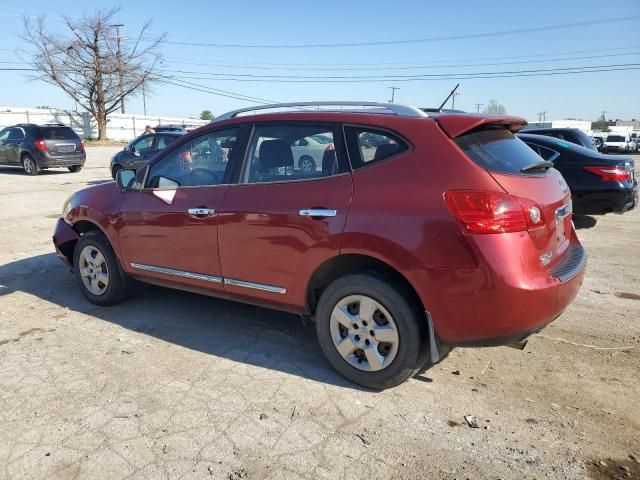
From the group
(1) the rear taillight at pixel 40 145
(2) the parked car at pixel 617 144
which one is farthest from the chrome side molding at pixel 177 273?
(2) the parked car at pixel 617 144

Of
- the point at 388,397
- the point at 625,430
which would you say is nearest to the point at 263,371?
the point at 388,397

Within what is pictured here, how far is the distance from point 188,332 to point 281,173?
163 centimetres

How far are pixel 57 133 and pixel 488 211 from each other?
18799mm

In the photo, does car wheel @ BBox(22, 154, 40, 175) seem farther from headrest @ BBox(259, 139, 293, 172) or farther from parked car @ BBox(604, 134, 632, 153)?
parked car @ BBox(604, 134, 632, 153)

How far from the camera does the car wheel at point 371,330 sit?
10.2 ft

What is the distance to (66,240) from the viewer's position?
5.14m

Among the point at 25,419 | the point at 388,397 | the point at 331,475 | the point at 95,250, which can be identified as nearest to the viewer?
the point at 331,475

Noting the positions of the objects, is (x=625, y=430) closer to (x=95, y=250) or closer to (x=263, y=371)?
(x=263, y=371)

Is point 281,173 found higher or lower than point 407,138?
lower

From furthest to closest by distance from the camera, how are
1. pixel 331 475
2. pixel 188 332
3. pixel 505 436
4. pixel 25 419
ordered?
pixel 188 332 → pixel 25 419 → pixel 505 436 → pixel 331 475

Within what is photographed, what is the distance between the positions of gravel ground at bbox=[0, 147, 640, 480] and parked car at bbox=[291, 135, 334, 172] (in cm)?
142

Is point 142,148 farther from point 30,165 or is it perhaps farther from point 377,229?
point 377,229

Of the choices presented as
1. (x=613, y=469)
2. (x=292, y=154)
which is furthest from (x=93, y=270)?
(x=613, y=469)

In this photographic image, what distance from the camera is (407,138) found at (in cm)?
317
